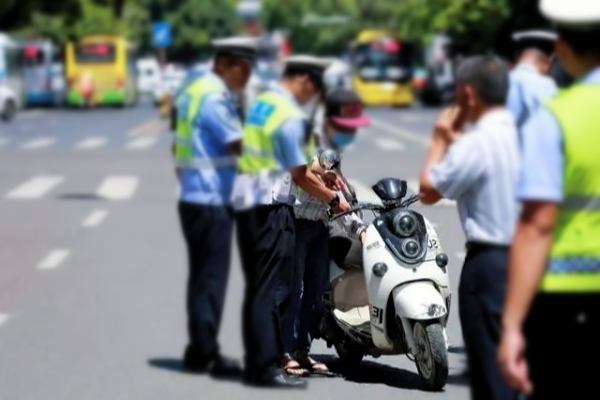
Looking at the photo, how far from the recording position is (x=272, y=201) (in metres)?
8.24

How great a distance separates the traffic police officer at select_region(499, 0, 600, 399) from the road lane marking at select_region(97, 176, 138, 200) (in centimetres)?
1769

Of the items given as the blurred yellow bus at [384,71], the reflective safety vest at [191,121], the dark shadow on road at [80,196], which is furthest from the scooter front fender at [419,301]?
the blurred yellow bus at [384,71]

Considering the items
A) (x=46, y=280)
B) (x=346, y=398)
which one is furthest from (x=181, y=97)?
(x=46, y=280)

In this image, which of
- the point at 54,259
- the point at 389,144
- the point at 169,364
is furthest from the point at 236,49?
the point at 389,144

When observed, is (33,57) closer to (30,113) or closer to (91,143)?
(30,113)

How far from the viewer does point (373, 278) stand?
321 inches

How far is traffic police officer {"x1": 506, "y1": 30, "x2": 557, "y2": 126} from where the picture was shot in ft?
26.6

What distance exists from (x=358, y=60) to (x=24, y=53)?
1416 centimetres

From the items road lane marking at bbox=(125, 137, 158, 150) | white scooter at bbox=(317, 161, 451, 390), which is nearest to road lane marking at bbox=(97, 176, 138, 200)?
road lane marking at bbox=(125, 137, 158, 150)

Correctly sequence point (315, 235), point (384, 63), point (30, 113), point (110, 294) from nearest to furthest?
1. point (315, 235)
2. point (110, 294)
3. point (30, 113)
4. point (384, 63)

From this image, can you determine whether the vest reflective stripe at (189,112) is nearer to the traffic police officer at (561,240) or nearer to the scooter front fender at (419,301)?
the scooter front fender at (419,301)

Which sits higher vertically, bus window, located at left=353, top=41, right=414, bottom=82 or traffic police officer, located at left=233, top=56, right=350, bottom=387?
traffic police officer, located at left=233, top=56, right=350, bottom=387

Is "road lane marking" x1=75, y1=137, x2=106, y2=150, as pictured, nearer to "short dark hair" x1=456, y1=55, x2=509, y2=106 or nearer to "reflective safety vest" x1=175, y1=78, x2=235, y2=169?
"reflective safety vest" x1=175, y1=78, x2=235, y2=169

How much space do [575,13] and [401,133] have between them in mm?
39707
